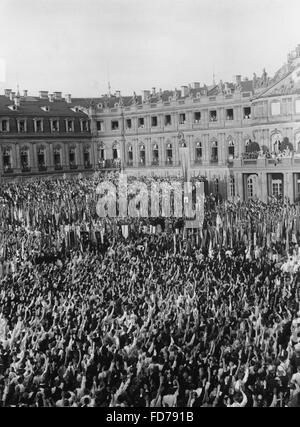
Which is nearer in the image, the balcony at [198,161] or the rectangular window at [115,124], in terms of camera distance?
the balcony at [198,161]

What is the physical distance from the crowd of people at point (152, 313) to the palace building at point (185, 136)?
34.8 ft

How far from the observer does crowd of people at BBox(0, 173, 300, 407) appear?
539 inches

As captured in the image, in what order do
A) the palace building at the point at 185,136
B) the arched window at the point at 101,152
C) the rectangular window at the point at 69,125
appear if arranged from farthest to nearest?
Answer: the rectangular window at the point at 69,125
the arched window at the point at 101,152
the palace building at the point at 185,136

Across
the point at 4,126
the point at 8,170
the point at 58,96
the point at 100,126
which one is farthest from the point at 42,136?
the point at 100,126

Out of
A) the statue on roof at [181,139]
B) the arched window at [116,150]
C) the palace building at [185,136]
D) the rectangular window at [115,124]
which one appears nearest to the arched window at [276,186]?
the palace building at [185,136]

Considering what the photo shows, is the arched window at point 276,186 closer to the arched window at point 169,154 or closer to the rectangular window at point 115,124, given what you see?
the arched window at point 169,154

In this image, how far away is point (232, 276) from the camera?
72.7 ft

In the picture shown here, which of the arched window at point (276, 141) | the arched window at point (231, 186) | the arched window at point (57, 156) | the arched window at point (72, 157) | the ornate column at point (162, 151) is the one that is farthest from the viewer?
the arched window at point (57, 156)

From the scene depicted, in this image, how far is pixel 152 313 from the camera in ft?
59.9

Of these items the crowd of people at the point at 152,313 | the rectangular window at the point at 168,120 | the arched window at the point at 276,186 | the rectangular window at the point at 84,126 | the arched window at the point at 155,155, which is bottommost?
the crowd of people at the point at 152,313

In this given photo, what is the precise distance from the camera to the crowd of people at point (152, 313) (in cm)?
1370

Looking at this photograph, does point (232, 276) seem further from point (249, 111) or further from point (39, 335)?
point (249, 111)

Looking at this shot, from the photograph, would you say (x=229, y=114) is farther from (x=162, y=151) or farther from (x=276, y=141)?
(x=162, y=151)

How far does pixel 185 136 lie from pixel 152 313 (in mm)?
31557
